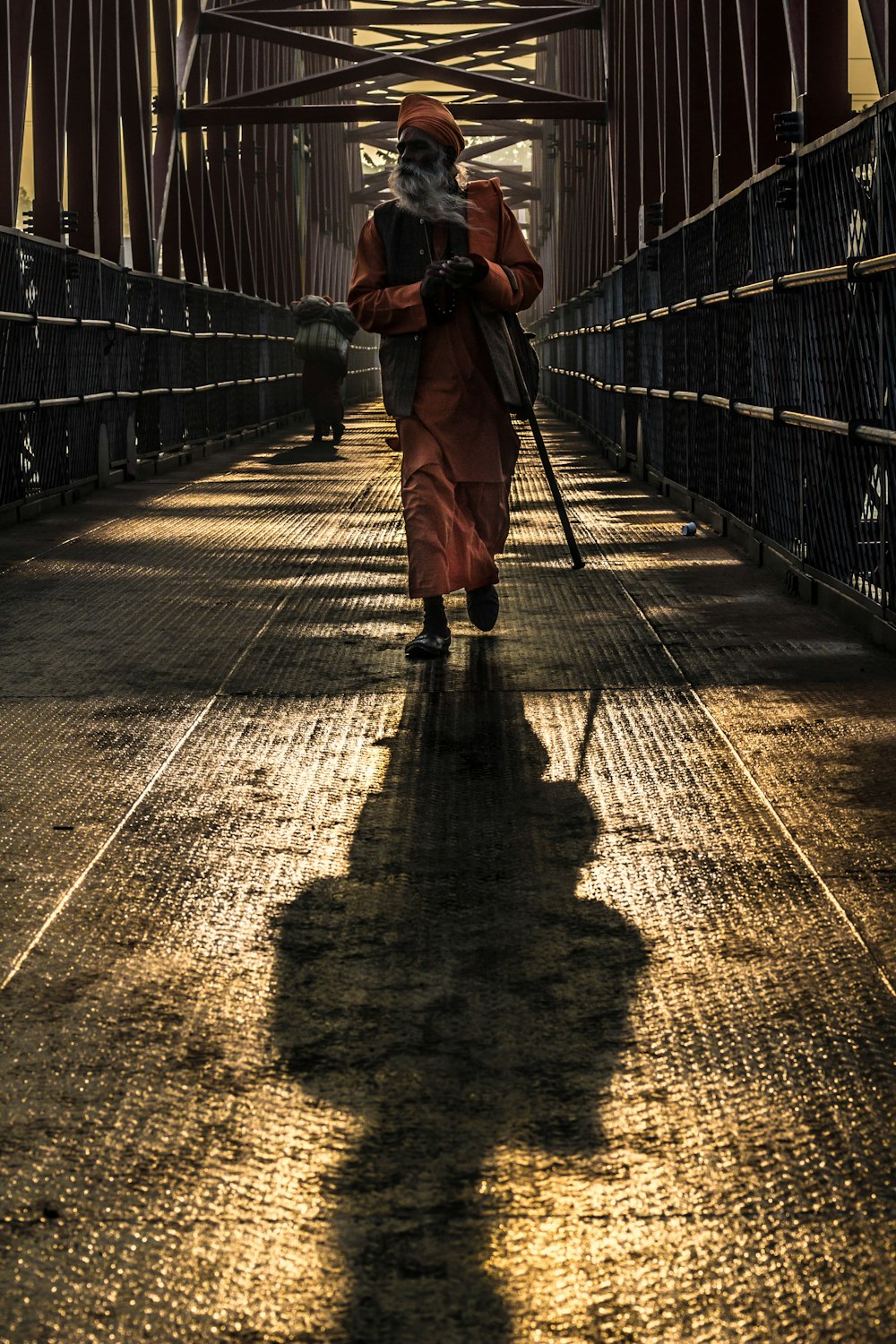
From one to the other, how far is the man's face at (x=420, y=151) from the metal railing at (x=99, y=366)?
4963mm

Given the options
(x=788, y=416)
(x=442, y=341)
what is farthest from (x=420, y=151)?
(x=788, y=416)

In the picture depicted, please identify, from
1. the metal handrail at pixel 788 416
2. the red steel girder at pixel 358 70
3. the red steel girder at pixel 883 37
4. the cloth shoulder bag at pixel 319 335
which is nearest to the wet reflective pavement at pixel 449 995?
the metal handrail at pixel 788 416

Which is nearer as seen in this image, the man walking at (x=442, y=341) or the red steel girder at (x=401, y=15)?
the man walking at (x=442, y=341)

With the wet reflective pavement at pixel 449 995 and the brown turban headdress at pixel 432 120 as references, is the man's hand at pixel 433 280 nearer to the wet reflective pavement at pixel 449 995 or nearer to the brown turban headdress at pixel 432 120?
the brown turban headdress at pixel 432 120

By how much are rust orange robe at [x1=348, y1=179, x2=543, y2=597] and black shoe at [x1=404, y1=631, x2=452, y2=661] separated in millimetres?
133

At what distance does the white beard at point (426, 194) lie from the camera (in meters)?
5.63

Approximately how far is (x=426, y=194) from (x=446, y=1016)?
11.5 feet

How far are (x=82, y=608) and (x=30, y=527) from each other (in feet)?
11.7

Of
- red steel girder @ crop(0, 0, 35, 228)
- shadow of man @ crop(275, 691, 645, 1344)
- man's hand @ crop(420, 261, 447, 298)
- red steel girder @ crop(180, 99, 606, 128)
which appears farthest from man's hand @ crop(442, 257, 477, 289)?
red steel girder @ crop(180, 99, 606, 128)

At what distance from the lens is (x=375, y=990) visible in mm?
2785

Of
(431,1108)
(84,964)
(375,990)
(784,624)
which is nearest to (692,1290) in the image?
(431,1108)

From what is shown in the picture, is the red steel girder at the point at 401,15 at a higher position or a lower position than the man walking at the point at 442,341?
higher

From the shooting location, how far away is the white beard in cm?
563

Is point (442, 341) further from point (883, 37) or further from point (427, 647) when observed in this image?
point (883, 37)
